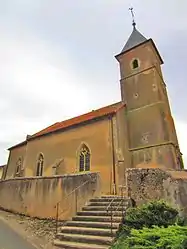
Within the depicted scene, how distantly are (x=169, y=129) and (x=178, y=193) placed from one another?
11.5 m

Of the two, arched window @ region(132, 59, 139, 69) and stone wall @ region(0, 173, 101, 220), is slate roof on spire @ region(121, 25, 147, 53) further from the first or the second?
stone wall @ region(0, 173, 101, 220)

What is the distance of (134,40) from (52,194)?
67.3 ft

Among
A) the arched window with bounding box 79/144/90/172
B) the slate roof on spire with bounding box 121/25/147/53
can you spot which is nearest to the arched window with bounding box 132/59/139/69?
the slate roof on spire with bounding box 121/25/147/53

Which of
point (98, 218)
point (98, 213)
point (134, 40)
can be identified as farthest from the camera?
point (134, 40)

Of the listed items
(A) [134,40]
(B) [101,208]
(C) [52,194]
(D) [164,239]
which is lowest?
(D) [164,239]

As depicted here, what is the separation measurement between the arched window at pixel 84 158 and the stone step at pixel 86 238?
10133 millimetres

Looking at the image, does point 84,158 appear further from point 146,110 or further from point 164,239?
point 164,239

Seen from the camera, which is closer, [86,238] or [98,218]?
[86,238]

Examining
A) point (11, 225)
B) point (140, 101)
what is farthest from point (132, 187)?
point (140, 101)

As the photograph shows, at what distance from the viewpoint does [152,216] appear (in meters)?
6.48

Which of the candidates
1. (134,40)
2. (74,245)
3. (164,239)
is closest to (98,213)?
(74,245)

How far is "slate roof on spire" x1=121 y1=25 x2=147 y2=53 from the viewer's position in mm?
23378

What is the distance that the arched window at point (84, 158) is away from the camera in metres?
17.9

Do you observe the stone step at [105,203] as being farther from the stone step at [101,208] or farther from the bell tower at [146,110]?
the bell tower at [146,110]
